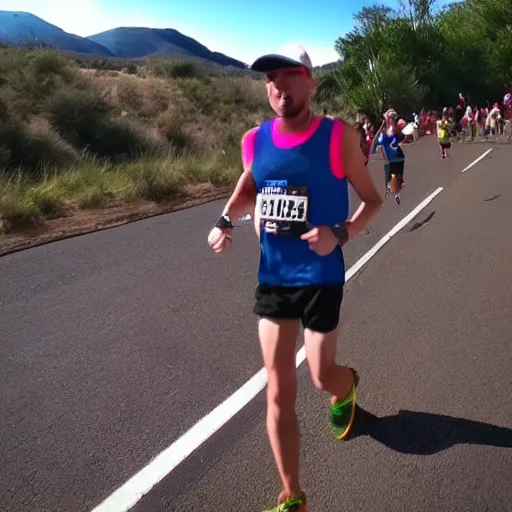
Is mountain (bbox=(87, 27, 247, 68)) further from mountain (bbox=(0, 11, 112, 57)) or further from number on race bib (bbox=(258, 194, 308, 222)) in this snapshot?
number on race bib (bbox=(258, 194, 308, 222))

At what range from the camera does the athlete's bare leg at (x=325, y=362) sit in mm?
2619

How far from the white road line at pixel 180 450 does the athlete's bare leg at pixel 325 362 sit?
32.5 inches

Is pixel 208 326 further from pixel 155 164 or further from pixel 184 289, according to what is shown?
pixel 155 164

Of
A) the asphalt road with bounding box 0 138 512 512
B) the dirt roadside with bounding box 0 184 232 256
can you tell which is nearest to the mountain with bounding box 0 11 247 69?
the dirt roadside with bounding box 0 184 232 256

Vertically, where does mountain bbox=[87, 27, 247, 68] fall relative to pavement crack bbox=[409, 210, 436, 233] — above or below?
above

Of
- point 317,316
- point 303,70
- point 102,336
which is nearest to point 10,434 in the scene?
point 102,336

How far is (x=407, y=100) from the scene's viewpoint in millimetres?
42156

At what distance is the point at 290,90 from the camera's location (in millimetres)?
2416

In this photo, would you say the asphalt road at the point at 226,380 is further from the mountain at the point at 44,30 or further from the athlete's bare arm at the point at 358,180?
the mountain at the point at 44,30

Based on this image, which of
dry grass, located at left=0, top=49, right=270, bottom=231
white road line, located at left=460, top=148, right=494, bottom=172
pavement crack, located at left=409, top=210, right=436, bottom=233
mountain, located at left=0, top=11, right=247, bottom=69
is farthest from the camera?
mountain, located at left=0, top=11, right=247, bottom=69

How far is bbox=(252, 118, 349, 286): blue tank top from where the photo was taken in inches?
95.8

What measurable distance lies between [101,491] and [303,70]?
7.21 ft

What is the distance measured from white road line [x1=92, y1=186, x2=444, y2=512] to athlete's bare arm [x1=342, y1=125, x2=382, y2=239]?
152 centimetres

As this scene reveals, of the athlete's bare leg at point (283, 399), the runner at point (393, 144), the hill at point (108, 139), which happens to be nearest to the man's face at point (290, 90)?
the athlete's bare leg at point (283, 399)
